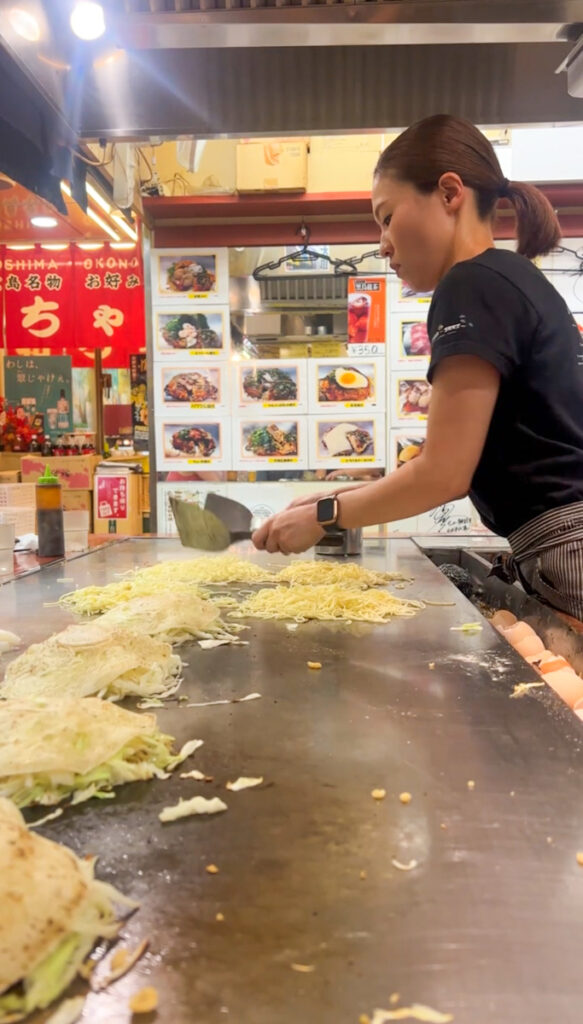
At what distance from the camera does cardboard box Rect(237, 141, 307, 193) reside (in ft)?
16.2

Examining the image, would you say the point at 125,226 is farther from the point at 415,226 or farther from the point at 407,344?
the point at 415,226

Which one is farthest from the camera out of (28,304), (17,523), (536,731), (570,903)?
(28,304)

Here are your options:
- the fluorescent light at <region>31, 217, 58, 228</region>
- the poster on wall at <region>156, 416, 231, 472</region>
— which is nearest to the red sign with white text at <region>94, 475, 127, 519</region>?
the poster on wall at <region>156, 416, 231, 472</region>

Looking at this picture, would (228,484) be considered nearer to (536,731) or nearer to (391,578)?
(391,578)

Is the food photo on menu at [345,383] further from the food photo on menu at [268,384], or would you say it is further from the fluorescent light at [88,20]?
the fluorescent light at [88,20]

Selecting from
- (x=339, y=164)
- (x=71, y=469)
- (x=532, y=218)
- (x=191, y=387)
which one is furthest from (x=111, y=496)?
(x=532, y=218)

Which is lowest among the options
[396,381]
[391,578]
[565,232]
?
[391,578]

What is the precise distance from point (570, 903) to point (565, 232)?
563 cm

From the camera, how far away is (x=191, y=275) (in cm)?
543

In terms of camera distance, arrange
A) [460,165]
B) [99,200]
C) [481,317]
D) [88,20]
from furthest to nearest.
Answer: [99,200] < [88,20] < [460,165] < [481,317]

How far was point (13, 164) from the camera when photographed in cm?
267

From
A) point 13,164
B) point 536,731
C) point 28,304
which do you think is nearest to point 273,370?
point 13,164

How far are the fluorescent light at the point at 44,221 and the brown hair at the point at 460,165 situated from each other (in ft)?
20.7

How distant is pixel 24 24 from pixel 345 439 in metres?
3.76
